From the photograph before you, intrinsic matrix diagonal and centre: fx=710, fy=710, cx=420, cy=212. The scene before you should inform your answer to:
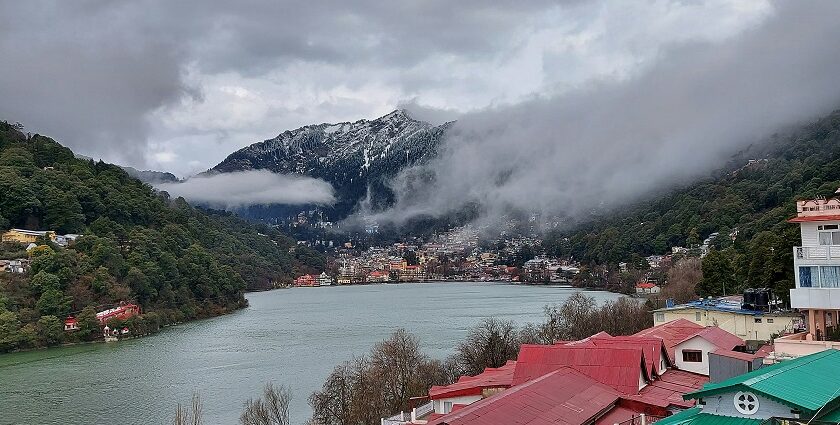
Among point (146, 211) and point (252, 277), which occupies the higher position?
point (146, 211)

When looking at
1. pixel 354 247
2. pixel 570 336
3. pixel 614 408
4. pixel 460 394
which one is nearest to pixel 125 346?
pixel 570 336

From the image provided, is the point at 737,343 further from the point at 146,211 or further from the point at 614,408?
the point at 146,211

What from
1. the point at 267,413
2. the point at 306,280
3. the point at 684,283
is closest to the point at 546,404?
the point at 267,413

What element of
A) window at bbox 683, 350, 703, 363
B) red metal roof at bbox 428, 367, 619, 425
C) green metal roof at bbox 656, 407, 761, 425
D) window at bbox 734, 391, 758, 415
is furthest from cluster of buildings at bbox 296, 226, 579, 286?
window at bbox 734, 391, 758, 415

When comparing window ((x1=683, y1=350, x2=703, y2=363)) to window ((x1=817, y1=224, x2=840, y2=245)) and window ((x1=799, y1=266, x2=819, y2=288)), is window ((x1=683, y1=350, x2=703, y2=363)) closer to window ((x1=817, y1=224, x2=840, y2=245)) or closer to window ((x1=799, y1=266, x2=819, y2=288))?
window ((x1=799, y1=266, x2=819, y2=288))

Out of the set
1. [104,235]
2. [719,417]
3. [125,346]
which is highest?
[104,235]

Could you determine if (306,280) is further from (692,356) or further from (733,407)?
(733,407)

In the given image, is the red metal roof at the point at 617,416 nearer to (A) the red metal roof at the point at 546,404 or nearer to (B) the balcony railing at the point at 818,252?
(A) the red metal roof at the point at 546,404
